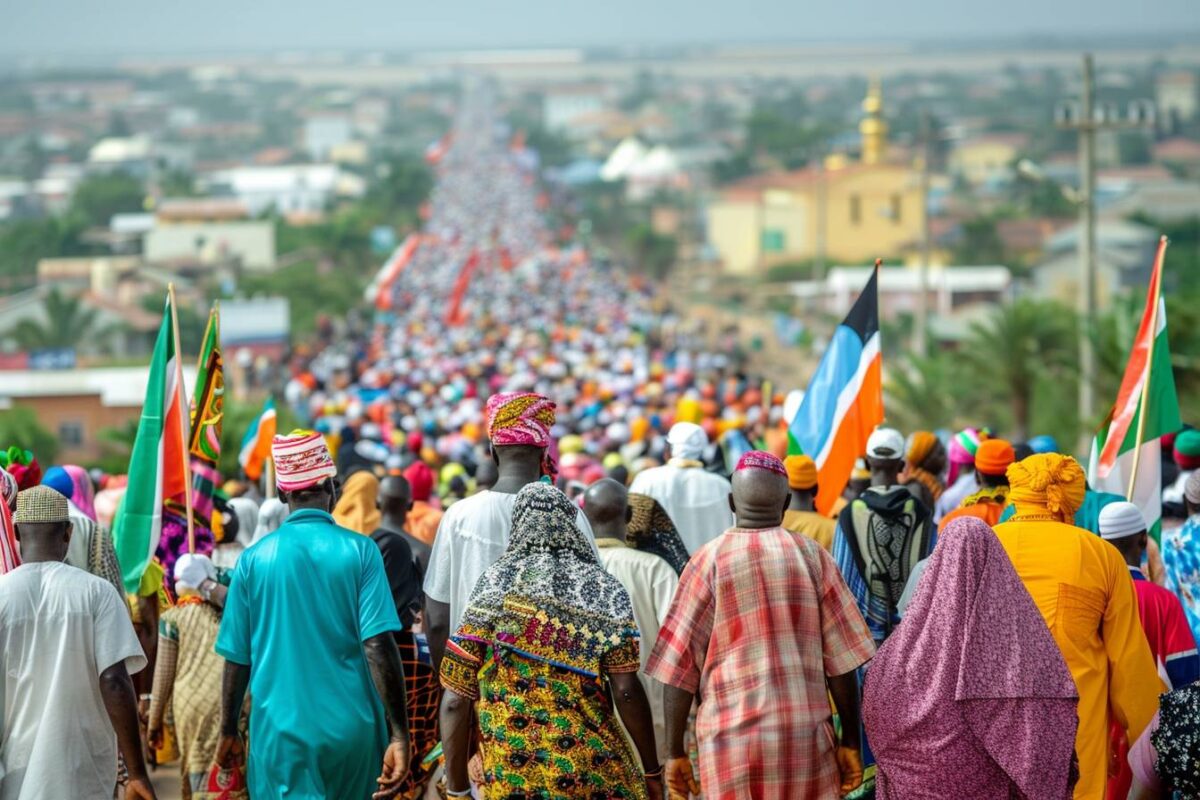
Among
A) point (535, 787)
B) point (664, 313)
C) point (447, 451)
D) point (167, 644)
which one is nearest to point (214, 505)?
A: point (167, 644)

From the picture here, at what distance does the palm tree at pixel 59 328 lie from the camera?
2281 inches

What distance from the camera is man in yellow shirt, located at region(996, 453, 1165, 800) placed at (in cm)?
461

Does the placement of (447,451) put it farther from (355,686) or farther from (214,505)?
(355,686)

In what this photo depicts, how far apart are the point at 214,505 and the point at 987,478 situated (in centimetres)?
275

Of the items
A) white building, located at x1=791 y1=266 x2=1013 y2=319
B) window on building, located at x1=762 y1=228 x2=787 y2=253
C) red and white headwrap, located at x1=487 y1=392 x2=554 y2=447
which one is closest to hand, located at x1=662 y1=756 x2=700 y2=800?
red and white headwrap, located at x1=487 y1=392 x2=554 y2=447

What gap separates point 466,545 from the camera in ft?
16.0

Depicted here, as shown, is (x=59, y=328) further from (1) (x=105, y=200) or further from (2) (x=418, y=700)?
(1) (x=105, y=200)

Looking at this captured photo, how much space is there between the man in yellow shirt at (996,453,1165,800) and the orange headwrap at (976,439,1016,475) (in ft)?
4.92

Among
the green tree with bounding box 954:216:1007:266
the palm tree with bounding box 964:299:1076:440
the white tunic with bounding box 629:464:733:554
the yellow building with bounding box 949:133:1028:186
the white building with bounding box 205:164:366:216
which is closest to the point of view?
the white tunic with bounding box 629:464:733:554

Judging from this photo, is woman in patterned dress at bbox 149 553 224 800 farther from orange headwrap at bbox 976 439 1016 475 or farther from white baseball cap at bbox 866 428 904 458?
orange headwrap at bbox 976 439 1016 475

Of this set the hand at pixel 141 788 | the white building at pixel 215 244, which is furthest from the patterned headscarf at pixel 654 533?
the white building at pixel 215 244

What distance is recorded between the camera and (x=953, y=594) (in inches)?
166

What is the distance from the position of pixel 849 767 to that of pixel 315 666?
4.01ft

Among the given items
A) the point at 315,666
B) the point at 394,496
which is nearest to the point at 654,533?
the point at 394,496
